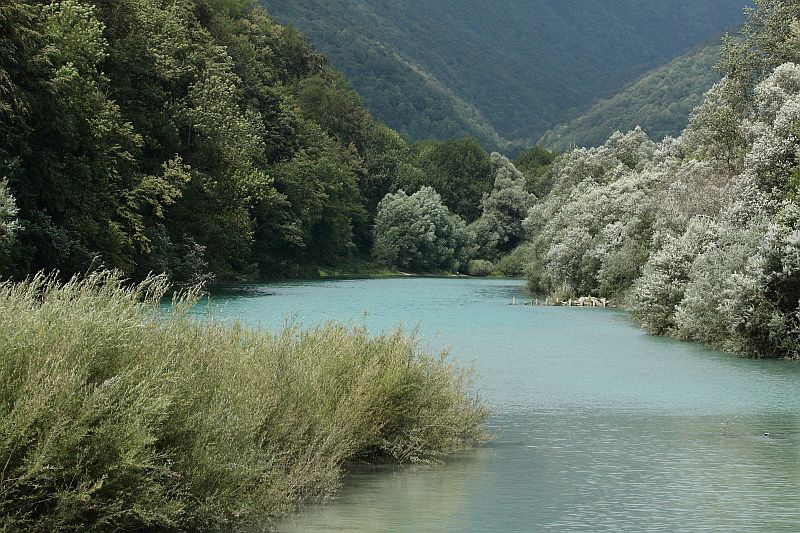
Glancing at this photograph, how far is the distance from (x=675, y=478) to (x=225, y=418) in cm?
697

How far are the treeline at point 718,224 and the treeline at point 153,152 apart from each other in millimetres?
17386

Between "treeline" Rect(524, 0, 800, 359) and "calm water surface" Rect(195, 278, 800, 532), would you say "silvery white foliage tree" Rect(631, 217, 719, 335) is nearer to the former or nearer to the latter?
"treeline" Rect(524, 0, 800, 359)

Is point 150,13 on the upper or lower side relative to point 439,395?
upper

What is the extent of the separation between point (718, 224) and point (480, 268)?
81.0 m

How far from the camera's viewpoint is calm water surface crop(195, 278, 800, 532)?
1324 cm

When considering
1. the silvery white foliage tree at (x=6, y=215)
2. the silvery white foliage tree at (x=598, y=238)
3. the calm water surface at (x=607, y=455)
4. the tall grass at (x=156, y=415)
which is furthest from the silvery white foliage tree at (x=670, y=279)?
the tall grass at (x=156, y=415)

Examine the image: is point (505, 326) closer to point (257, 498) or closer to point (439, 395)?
point (439, 395)

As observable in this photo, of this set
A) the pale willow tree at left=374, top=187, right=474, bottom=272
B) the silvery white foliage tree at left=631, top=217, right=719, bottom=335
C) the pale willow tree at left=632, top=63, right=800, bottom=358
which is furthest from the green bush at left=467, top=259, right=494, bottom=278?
the silvery white foliage tree at left=631, top=217, right=719, bottom=335

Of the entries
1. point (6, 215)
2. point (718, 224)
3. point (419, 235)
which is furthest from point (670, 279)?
point (419, 235)

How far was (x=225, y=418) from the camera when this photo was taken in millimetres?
11617

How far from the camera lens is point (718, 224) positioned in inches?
1673

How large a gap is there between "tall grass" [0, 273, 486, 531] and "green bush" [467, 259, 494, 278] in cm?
10836

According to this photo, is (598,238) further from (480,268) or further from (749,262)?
(480,268)

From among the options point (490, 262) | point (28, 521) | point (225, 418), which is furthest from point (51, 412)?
point (490, 262)
